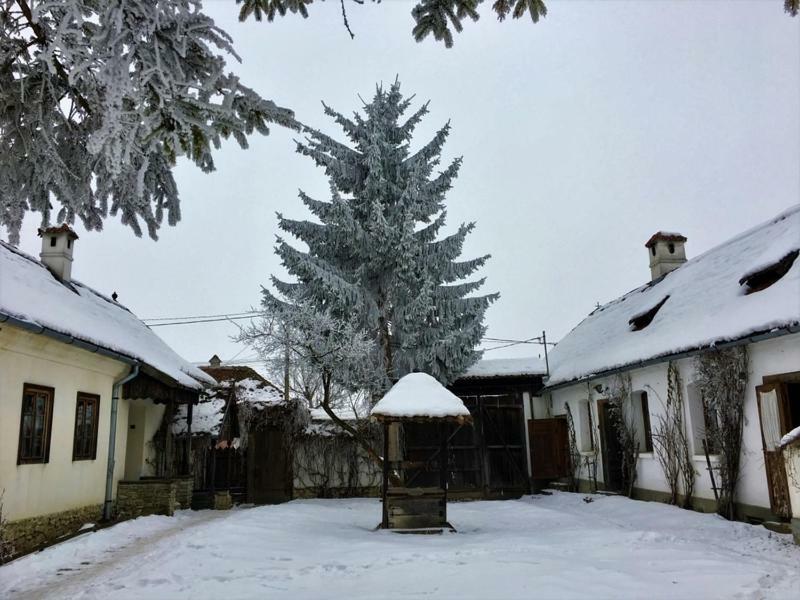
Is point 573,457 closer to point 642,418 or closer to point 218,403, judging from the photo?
point 642,418

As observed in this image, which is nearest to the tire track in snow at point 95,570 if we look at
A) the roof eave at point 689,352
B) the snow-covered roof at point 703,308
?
the roof eave at point 689,352

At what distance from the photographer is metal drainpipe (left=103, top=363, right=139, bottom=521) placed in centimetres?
1230

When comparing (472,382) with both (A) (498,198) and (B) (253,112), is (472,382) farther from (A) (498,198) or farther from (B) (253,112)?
(A) (498,198)

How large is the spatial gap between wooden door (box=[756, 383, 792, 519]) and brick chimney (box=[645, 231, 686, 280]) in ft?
28.2

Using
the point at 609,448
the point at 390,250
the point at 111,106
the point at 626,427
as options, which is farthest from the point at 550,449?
the point at 111,106

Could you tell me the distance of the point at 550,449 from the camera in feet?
56.8

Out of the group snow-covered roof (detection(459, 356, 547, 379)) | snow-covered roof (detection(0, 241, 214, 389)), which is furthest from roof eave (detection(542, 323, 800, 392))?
snow-covered roof (detection(0, 241, 214, 389))

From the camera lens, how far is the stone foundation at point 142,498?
1270 centimetres

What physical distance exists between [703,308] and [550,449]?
21.8ft

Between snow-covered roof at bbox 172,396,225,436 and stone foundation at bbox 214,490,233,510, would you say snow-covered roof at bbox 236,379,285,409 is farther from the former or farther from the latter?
stone foundation at bbox 214,490,233,510

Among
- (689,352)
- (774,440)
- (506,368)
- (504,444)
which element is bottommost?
(504,444)

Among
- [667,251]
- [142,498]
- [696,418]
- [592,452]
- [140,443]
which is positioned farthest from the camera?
[667,251]

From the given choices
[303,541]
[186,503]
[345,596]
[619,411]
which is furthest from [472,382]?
[345,596]

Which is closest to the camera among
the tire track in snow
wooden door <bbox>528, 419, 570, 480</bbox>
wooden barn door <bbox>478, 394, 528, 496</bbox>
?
the tire track in snow
